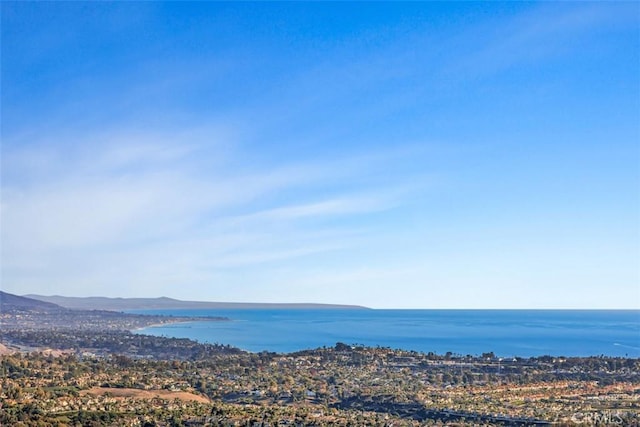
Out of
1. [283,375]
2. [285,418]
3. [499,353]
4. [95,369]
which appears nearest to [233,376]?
[283,375]

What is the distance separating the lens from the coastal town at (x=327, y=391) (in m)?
44.8

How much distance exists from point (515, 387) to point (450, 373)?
884 cm

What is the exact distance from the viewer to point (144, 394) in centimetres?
5338

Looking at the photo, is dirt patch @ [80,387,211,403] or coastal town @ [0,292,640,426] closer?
coastal town @ [0,292,640,426]

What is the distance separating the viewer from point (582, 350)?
134750 millimetres

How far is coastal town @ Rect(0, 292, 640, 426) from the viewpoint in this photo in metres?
44.8

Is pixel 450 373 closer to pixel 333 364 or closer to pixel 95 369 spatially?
pixel 333 364

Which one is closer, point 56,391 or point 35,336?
point 56,391

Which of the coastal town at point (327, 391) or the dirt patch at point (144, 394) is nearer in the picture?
the coastal town at point (327, 391)

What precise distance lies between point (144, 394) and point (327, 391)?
629 inches

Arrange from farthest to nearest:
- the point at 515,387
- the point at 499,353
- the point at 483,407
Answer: the point at 499,353, the point at 515,387, the point at 483,407

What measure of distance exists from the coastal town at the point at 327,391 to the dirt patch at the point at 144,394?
92 mm

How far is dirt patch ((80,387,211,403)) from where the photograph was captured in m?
52.5

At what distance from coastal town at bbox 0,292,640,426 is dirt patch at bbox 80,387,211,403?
3.6 inches
